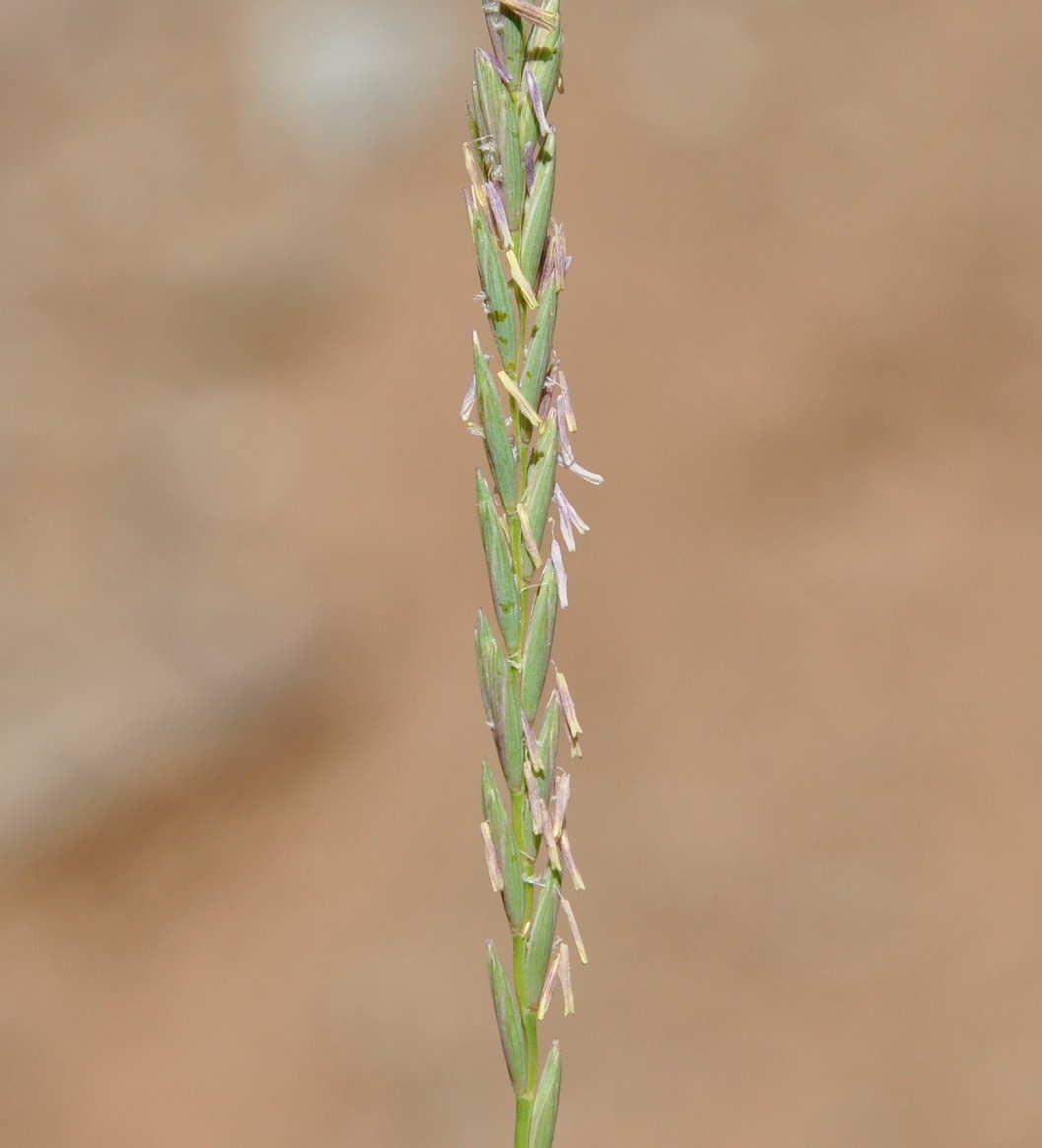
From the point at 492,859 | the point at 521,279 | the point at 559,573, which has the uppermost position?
the point at 521,279

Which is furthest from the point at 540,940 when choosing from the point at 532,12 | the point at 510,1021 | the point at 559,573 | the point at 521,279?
the point at 532,12

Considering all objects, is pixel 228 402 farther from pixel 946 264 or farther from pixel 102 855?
pixel 946 264

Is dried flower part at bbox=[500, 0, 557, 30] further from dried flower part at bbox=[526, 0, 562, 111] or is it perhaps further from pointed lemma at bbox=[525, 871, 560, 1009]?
pointed lemma at bbox=[525, 871, 560, 1009]

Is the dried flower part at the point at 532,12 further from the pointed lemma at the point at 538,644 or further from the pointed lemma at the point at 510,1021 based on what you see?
the pointed lemma at the point at 510,1021

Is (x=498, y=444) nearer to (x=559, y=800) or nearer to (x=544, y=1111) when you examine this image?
(x=559, y=800)

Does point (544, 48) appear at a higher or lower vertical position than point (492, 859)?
higher

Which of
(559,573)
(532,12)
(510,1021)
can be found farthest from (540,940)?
(532,12)

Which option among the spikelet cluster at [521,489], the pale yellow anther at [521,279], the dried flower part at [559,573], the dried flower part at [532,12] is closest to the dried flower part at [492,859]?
the spikelet cluster at [521,489]

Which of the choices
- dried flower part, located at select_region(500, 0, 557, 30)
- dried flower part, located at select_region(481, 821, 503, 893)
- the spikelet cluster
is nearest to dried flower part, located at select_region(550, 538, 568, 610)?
the spikelet cluster

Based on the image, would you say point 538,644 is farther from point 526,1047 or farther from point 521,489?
point 526,1047
